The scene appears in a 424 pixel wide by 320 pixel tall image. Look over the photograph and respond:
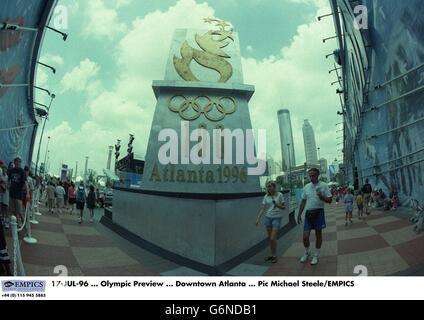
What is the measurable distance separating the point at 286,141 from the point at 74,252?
176cm

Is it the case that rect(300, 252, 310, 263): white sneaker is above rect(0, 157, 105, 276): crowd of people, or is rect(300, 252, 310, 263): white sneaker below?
below

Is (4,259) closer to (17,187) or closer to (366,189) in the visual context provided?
(17,187)

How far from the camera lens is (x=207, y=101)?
351 cm

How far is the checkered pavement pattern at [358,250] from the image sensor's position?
5.15 feet

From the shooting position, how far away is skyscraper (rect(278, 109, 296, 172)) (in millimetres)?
1667

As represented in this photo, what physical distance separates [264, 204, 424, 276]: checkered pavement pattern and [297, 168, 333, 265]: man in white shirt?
45 millimetres

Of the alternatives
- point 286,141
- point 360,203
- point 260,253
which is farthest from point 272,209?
point 360,203

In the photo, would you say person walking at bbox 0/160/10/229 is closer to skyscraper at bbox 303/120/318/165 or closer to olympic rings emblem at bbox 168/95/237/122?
olympic rings emblem at bbox 168/95/237/122

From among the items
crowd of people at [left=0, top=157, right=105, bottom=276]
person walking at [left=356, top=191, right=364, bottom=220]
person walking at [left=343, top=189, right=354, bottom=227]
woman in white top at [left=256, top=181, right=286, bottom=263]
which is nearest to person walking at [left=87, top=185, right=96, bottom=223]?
crowd of people at [left=0, top=157, right=105, bottom=276]

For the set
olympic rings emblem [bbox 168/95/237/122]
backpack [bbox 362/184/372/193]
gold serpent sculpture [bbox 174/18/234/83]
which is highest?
gold serpent sculpture [bbox 174/18/234/83]

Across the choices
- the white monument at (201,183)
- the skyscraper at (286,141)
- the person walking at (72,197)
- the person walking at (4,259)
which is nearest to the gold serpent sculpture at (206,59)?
the white monument at (201,183)

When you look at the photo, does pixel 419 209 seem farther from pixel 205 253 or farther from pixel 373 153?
pixel 205 253
